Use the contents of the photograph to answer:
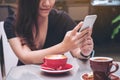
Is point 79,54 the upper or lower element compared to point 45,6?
lower

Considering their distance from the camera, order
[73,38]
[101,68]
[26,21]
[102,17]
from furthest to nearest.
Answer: [102,17] < [26,21] < [73,38] < [101,68]

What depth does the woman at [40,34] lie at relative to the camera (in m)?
1.68

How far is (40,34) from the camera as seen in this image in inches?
77.9

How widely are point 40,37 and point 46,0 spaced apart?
0.29 meters

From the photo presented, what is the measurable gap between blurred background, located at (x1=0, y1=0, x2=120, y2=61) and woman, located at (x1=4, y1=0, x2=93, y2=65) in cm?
260

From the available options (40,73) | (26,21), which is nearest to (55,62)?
(40,73)

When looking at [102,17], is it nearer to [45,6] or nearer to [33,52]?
[45,6]

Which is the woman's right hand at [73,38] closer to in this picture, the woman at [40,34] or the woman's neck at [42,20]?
the woman at [40,34]

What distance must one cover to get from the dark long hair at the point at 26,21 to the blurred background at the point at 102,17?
2.67 meters

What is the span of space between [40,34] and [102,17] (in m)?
3.09

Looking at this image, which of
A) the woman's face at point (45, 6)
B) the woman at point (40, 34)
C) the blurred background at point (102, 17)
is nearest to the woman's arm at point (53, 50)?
the woman at point (40, 34)

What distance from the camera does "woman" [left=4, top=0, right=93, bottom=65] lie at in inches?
66.1

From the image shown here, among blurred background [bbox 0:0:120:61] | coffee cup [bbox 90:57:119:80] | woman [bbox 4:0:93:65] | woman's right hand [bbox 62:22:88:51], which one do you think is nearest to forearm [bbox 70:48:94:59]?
woman [bbox 4:0:93:65]

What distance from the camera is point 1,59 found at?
2.61 metres
